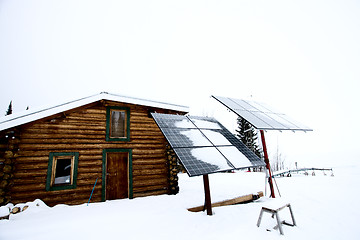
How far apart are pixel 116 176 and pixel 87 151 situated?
1.85 m

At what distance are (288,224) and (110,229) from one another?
4617 mm

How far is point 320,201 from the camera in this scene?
6.21 metres

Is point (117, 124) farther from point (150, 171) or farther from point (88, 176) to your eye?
point (150, 171)

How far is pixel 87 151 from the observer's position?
25.1 ft

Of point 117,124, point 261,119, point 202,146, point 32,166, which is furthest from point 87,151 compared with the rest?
point 261,119

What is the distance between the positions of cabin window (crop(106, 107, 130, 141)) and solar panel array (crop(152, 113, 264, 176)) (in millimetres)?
3672

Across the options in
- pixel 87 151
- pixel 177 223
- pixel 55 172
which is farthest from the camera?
pixel 87 151

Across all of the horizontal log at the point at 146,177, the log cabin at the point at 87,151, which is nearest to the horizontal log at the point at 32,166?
the log cabin at the point at 87,151

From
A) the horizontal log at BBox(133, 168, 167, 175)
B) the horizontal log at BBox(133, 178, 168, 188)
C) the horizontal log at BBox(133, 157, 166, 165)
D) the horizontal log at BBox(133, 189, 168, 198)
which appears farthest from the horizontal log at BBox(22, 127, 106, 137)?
the horizontal log at BBox(133, 189, 168, 198)

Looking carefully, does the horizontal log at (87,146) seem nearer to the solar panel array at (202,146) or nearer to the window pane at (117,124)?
the window pane at (117,124)

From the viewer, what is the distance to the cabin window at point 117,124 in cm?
829

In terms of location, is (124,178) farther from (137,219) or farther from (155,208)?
(137,219)

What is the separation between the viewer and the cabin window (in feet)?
27.2

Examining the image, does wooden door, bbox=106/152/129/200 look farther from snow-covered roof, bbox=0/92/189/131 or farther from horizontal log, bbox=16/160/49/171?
snow-covered roof, bbox=0/92/189/131
